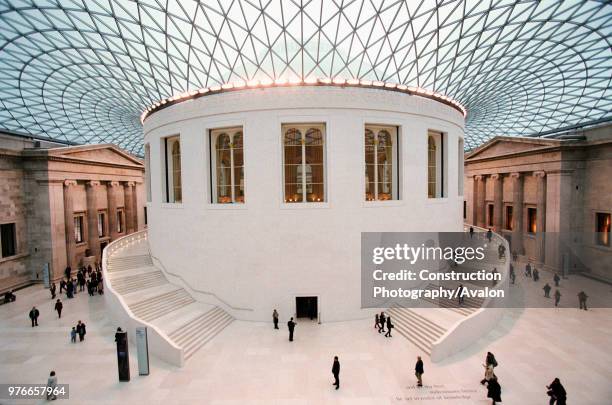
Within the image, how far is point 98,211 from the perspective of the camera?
35281 millimetres

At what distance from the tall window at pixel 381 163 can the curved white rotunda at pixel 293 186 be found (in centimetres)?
7

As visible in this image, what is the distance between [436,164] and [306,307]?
13518 mm

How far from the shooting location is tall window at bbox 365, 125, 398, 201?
19.5 m

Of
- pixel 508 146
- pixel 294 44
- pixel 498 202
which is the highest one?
pixel 294 44

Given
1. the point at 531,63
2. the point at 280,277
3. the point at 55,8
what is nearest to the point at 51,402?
the point at 280,277

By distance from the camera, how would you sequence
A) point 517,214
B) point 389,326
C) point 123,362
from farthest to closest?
1. point 517,214
2. point 389,326
3. point 123,362

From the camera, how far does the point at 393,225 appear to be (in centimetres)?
1912

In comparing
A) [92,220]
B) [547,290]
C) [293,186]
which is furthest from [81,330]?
[547,290]

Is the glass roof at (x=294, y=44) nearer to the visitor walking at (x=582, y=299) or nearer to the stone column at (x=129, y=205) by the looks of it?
the stone column at (x=129, y=205)

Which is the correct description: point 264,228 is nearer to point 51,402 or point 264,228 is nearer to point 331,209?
point 331,209

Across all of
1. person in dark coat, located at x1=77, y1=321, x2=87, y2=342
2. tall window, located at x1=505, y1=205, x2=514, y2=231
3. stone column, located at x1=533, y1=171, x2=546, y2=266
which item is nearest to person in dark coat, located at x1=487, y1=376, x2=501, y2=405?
person in dark coat, located at x1=77, y1=321, x2=87, y2=342

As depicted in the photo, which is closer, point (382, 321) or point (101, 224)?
point (382, 321)

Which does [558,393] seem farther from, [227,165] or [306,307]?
[227,165]

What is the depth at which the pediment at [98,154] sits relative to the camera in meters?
29.0
